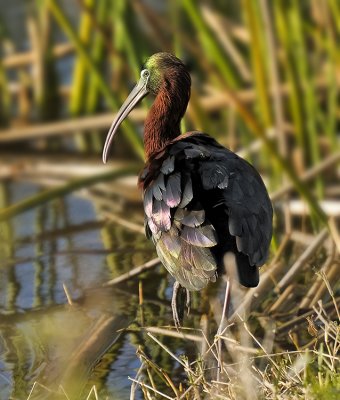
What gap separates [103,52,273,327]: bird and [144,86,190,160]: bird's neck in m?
0.27

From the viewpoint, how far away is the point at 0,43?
813 centimetres

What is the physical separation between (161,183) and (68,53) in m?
4.33

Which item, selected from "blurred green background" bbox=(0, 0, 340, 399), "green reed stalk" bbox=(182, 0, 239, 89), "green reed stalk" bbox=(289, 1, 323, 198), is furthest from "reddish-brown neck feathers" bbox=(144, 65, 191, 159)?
"green reed stalk" bbox=(289, 1, 323, 198)

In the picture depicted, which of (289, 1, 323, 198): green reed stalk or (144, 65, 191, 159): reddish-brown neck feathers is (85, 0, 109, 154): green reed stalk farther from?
(144, 65, 191, 159): reddish-brown neck feathers

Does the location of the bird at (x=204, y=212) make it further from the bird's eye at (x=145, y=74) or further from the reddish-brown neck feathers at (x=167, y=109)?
the bird's eye at (x=145, y=74)

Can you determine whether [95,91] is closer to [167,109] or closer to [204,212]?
[167,109]

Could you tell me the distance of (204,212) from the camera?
303 cm

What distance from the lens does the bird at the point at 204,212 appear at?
120 inches

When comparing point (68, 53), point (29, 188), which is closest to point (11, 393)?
point (29, 188)

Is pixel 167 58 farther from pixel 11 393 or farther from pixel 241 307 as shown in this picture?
pixel 11 393

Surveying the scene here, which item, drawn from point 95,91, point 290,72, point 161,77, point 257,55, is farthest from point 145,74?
point 95,91

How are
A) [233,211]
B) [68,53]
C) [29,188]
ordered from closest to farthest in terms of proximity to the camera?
[233,211]
[29,188]
[68,53]

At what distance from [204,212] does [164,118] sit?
653mm

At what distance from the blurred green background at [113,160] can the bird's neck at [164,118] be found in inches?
23.5
